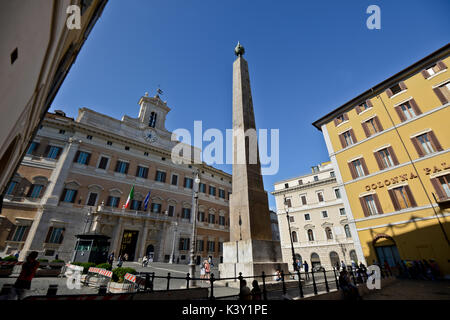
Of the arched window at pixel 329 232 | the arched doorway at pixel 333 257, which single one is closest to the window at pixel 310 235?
the arched window at pixel 329 232

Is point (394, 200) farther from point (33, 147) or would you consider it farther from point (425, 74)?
point (33, 147)

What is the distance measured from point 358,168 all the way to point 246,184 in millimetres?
13541

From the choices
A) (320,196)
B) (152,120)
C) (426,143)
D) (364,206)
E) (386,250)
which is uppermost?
(152,120)

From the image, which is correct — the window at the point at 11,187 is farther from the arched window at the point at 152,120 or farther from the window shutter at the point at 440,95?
the window shutter at the point at 440,95

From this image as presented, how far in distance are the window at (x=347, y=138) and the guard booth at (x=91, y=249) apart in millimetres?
21485

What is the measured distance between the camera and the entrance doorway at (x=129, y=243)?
69.9ft

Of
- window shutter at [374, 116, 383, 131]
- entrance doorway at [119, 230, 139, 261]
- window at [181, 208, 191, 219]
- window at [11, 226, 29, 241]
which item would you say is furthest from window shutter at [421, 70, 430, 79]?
window at [11, 226, 29, 241]

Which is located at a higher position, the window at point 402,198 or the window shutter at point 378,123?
the window shutter at point 378,123

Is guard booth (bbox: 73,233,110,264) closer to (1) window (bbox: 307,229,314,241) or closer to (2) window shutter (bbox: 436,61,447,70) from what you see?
(1) window (bbox: 307,229,314,241)

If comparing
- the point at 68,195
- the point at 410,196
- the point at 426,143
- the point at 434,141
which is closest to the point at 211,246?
the point at 68,195

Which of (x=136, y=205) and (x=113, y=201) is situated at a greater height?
(x=113, y=201)

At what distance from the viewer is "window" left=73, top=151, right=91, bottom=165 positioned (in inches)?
857

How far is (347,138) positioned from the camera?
60.8ft
